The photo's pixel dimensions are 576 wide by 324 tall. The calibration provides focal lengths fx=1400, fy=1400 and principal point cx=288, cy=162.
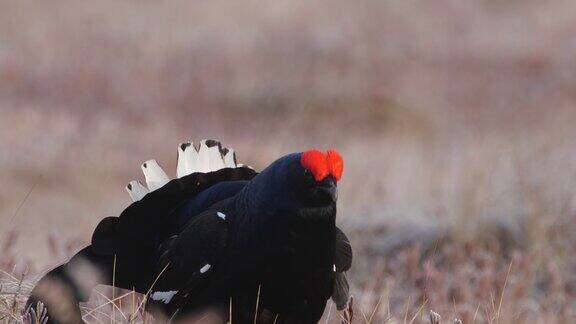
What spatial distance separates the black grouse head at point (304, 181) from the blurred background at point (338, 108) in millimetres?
2700

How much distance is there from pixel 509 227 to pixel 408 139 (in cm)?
614

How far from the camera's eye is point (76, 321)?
3730 millimetres

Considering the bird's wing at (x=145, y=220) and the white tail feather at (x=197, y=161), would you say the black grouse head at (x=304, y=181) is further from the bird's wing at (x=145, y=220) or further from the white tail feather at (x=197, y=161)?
the white tail feather at (x=197, y=161)

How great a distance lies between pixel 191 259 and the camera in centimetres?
377

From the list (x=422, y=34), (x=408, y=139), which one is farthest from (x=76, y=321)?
(x=422, y=34)

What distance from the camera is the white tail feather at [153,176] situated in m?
4.18

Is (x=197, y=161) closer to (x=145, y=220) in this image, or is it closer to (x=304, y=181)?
(x=145, y=220)

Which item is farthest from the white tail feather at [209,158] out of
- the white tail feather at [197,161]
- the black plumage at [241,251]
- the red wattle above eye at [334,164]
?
the red wattle above eye at [334,164]

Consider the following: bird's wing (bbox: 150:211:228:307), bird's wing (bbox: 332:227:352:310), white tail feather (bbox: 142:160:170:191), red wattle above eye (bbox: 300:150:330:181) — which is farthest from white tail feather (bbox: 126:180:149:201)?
red wattle above eye (bbox: 300:150:330:181)

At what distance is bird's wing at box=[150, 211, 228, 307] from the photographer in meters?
3.72

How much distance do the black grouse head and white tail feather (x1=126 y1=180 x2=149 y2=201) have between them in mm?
608

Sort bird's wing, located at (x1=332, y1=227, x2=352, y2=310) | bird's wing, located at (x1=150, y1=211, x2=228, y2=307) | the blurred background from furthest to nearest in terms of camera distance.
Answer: the blurred background → bird's wing, located at (x1=332, y1=227, x2=352, y2=310) → bird's wing, located at (x1=150, y1=211, x2=228, y2=307)

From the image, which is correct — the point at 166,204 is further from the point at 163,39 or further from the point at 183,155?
the point at 163,39

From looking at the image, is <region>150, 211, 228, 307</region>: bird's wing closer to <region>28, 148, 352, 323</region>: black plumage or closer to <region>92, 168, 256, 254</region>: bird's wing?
<region>28, 148, 352, 323</region>: black plumage
